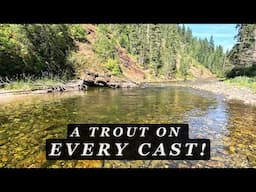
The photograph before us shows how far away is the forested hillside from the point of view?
13.1 ft

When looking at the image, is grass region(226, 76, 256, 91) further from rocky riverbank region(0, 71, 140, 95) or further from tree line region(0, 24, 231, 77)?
rocky riverbank region(0, 71, 140, 95)

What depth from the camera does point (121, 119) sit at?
3.87 metres

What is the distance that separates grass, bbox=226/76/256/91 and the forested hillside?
26cm

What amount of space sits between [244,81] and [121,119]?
6.67 ft

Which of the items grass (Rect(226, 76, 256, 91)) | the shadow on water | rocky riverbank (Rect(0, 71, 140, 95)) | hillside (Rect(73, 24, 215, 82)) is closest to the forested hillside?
hillside (Rect(73, 24, 215, 82))

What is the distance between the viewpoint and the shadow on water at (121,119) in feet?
11.4

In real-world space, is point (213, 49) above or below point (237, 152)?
above

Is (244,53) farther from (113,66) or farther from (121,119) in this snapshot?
(121,119)
